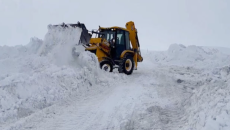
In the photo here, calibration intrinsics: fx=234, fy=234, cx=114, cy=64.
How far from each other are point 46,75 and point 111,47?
520cm

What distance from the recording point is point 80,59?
29.2ft

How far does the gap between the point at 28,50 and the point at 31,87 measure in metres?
4.99

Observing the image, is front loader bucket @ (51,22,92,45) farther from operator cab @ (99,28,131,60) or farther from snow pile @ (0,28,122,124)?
operator cab @ (99,28,131,60)

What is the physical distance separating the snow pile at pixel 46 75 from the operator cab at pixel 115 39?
1.85 meters

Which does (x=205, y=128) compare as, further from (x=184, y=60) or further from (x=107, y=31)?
(x=184, y=60)

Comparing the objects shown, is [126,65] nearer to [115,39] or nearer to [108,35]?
[115,39]

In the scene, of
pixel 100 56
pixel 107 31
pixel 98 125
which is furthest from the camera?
pixel 107 31

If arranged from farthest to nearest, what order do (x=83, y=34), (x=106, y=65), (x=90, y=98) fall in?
(x=83, y=34) < (x=106, y=65) < (x=90, y=98)

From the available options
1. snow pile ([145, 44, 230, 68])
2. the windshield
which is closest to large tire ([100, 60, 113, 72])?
the windshield

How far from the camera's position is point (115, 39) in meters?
11.6

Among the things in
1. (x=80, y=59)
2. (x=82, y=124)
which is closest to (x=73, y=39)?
(x=80, y=59)

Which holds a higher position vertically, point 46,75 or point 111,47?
point 111,47

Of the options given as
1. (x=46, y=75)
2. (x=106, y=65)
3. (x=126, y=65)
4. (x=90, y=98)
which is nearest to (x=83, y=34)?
(x=106, y=65)

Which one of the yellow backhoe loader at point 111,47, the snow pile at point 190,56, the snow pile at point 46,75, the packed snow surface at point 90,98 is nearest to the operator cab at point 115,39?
the yellow backhoe loader at point 111,47
